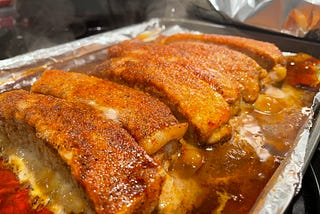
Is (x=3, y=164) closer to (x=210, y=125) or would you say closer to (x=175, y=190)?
(x=175, y=190)

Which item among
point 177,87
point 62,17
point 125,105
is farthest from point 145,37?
point 125,105

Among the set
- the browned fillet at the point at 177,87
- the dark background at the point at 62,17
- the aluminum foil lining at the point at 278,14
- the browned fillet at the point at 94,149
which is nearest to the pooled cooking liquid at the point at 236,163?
the browned fillet at the point at 177,87

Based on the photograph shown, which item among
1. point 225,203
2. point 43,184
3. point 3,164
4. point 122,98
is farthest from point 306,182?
point 3,164

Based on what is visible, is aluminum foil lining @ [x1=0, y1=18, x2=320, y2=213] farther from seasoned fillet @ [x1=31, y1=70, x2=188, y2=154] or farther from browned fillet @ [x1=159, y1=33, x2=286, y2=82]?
seasoned fillet @ [x1=31, y1=70, x2=188, y2=154]

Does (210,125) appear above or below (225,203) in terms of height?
above

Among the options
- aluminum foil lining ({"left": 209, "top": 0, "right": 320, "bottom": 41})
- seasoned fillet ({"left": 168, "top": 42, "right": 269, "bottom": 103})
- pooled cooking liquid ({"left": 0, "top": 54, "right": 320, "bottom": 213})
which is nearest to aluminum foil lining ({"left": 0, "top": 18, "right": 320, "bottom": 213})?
pooled cooking liquid ({"left": 0, "top": 54, "right": 320, "bottom": 213})

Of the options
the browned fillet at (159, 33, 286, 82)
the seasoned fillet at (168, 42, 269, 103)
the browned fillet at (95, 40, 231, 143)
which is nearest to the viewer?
the browned fillet at (95, 40, 231, 143)

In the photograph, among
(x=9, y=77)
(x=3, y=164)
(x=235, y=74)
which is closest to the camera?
(x=3, y=164)
